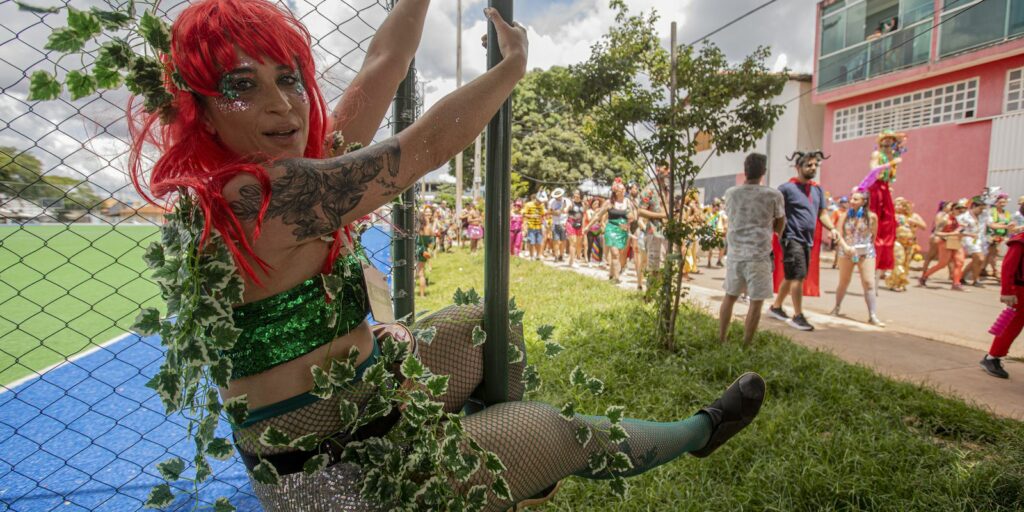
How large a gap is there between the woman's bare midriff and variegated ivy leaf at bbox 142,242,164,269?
17cm

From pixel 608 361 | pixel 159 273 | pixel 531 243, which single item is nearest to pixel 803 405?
pixel 608 361

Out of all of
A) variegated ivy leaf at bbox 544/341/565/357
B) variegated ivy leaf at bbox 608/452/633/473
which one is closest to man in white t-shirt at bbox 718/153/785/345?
variegated ivy leaf at bbox 608/452/633/473

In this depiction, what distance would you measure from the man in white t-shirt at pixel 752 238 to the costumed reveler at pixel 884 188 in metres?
2.12

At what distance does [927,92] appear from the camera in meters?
14.4

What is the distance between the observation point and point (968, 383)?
3750 mm

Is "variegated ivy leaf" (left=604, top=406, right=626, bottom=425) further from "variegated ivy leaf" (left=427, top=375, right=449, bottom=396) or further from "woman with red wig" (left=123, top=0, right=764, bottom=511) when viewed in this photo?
"variegated ivy leaf" (left=427, top=375, right=449, bottom=396)

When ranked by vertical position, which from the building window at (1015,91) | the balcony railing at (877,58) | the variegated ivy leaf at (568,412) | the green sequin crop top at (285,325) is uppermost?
the balcony railing at (877,58)

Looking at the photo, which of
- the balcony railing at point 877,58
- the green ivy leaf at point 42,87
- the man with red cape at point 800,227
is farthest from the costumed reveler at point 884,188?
the balcony railing at point 877,58

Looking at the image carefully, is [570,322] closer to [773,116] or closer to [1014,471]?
[773,116]

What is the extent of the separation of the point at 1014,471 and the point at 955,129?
1528cm

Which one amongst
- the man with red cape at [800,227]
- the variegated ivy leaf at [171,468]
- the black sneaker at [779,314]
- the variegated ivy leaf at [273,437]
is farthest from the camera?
the black sneaker at [779,314]

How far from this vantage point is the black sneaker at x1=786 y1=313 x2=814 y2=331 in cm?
546

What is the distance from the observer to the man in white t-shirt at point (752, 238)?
439cm

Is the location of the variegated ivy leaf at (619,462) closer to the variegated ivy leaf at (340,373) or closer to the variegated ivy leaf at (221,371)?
the variegated ivy leaf at (340,373)
